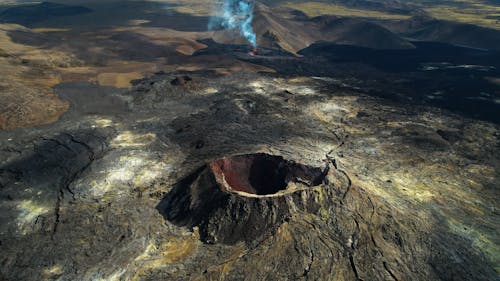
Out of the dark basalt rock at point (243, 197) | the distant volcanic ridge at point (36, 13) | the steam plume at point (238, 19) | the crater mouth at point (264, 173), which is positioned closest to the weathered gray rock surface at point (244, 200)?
the dark basalt rock at point (243, 197)

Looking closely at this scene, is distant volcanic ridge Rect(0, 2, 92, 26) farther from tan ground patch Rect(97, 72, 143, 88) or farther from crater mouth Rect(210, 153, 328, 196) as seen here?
crater mouth Rect(210, 153, 328, 196)

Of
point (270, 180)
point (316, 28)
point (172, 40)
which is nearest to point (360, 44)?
point (316, 28)

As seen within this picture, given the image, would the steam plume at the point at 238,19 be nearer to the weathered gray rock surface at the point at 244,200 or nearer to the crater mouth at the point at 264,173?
the weathered gray rock surface at the point at 244,200

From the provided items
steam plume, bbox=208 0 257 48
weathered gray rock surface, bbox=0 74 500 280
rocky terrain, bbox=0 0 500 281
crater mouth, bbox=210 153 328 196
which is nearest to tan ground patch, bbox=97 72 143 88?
rocky terrain, bbox=0 0 500 281

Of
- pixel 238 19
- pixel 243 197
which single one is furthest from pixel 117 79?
pixel 238 19

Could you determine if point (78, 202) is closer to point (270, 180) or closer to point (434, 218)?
point (270, 180)
